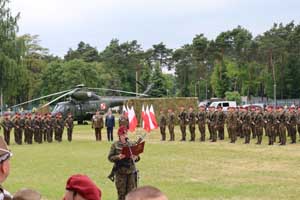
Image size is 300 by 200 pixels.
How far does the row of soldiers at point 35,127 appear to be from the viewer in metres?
30.6

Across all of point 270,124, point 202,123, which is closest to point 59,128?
point 202,123

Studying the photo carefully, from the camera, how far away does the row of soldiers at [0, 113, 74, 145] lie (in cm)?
3061

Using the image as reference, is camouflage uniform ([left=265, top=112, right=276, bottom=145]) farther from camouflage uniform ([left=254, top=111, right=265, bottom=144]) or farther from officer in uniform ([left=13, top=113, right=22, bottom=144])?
officer in uniform ([left=13, top=113, right=22, bottom=144])

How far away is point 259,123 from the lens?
2684cm

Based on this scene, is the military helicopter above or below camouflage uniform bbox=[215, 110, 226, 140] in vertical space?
above

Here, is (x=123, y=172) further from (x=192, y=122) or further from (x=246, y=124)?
(x=192, y=122)

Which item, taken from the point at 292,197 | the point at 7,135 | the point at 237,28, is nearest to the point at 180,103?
the point at 7,135

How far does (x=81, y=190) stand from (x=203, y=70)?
308 feet

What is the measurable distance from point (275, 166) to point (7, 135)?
1712cm

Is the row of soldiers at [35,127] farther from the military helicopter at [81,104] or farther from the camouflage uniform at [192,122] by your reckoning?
the military helicopter at [81,104]

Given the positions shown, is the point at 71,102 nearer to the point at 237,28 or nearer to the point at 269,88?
the point at 269,88

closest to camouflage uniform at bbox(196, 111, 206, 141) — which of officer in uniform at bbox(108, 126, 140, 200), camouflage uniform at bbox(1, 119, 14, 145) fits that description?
camouflage uniform at bbox(1, 119, 14, 145)

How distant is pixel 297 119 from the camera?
2647 centimetres

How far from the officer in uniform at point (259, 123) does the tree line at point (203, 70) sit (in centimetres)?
3302
